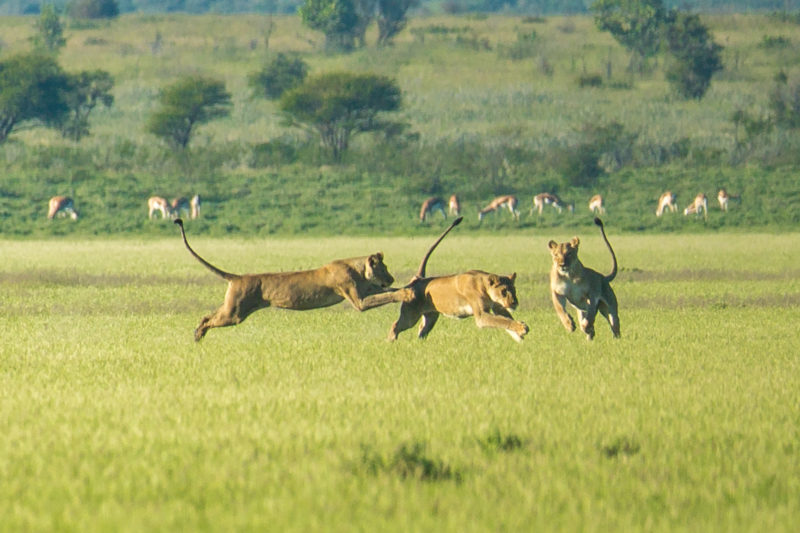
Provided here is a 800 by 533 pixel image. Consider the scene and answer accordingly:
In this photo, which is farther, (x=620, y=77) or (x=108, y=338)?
(x=620, y=77)

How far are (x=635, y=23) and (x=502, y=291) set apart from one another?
86582 mm

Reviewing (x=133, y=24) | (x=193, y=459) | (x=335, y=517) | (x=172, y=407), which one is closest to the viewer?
(x=335, y=517)

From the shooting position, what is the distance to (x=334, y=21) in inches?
3994

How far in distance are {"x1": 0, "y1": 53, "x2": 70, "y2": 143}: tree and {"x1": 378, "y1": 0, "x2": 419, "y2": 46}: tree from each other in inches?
1645

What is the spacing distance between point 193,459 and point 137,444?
19.4 inches

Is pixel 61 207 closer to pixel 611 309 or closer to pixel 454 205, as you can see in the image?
pixel 454 205

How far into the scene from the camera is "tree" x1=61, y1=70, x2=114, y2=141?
65750 mm

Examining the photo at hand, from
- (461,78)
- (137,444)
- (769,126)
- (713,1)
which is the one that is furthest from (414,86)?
(713,1)

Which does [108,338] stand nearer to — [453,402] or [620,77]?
[453,402]

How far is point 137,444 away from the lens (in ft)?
22.3

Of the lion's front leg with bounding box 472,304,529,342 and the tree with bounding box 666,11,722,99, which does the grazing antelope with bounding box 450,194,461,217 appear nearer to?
the tree with bounding box 666,11,722,99

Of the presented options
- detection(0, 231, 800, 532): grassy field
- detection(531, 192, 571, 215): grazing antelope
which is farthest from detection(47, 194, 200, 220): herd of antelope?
detection(0, 231, 800, 532): grassy field

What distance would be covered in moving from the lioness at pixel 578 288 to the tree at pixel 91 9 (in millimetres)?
113965

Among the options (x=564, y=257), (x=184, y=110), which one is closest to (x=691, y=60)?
(x=184, y=110)
